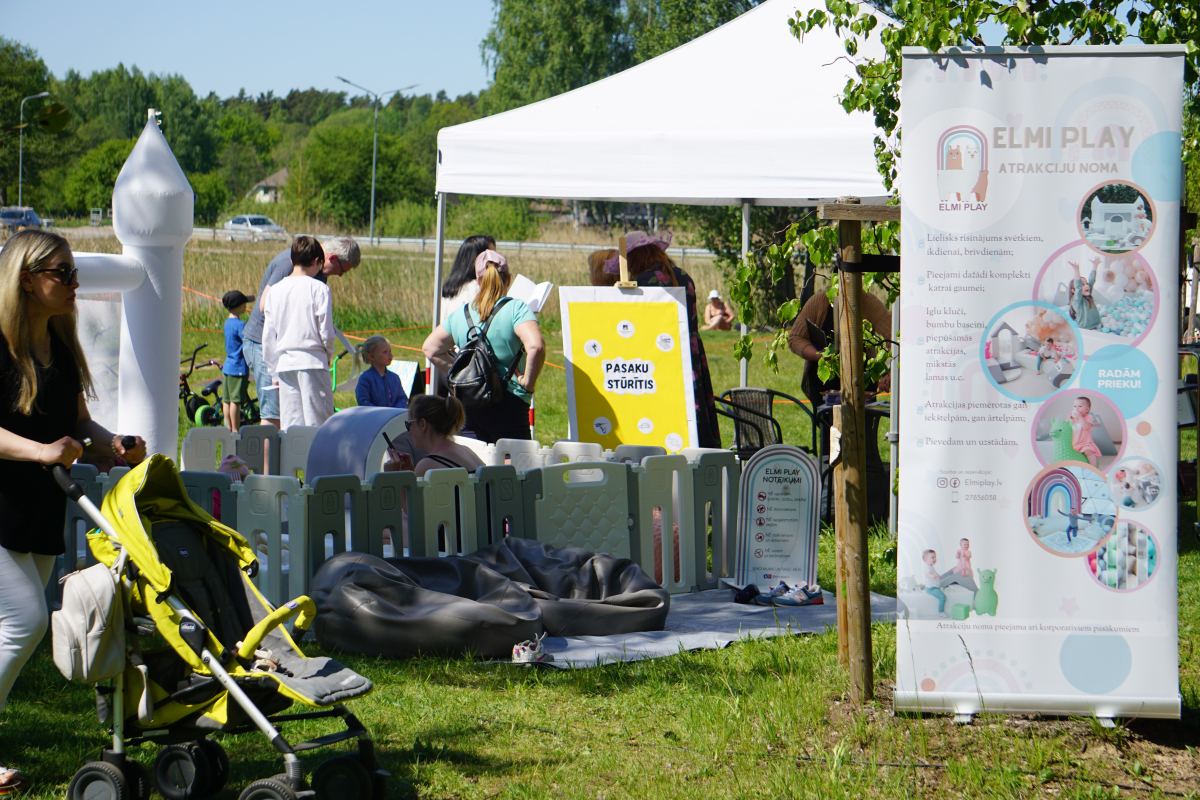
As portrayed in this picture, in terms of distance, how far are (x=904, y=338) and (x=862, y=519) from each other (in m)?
0.77

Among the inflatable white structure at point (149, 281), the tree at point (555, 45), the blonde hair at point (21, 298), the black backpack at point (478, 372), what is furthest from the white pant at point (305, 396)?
the tree at point (555, 45)

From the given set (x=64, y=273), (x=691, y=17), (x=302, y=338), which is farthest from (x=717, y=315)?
(x=64, y=273)

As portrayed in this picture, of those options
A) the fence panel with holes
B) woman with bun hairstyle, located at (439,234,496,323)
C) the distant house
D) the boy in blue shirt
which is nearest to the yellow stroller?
the fence panel with holes

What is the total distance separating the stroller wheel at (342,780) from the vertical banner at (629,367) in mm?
4368

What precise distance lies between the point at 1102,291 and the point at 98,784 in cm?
345

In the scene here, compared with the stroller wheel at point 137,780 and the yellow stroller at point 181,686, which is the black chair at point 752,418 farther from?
the stroller wheel at point 137,780

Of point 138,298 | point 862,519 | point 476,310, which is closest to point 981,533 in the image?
point 862,519

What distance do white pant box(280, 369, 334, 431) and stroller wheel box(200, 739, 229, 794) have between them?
4446mm

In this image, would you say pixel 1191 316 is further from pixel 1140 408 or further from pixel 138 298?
pixel 138 298

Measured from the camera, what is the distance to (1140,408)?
3.63 meters

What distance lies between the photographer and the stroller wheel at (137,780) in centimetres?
323

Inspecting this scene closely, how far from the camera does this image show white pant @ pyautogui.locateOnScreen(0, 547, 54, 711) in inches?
133

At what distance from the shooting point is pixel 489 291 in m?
7.03

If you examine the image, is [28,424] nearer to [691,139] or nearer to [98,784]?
[98,784]
